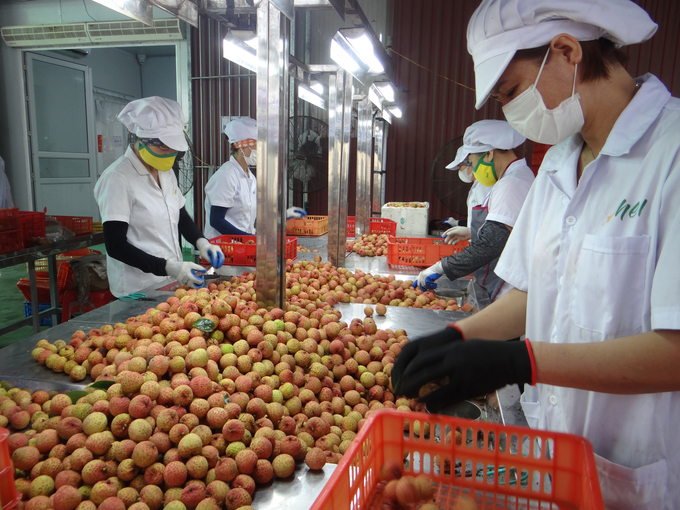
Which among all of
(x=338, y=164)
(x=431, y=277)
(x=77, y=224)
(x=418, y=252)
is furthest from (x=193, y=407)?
(x=77, y=224)

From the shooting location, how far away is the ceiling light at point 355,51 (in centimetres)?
281

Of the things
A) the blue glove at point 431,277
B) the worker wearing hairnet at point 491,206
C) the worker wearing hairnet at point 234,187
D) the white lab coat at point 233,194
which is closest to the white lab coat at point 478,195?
the worker wearing hairnet at point 491,206

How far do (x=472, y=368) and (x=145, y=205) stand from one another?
277 cm

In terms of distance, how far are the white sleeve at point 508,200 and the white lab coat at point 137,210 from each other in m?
2.25

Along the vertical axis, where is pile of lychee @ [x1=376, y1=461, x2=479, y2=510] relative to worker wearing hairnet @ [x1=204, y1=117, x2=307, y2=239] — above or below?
below

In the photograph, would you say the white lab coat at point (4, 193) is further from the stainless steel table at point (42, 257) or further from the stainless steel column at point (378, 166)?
the stainless steel column at point (378, 166)

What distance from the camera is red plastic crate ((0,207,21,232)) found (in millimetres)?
3999

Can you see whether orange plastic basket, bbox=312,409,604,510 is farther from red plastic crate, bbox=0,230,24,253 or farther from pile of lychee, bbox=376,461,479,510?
red plastic crate, bbox=0,230,24,253

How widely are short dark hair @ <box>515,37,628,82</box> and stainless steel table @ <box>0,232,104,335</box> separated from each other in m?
4.34

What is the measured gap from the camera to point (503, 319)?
1.45 meters

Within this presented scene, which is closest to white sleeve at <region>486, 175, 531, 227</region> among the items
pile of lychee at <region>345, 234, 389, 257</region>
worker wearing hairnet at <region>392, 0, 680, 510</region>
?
worker wearing hairnet at <region>392, 0, 680, 510</region>

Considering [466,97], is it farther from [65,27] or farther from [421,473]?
[421,473]

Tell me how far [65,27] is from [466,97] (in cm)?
675

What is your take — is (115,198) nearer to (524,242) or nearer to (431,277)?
(431,277)
